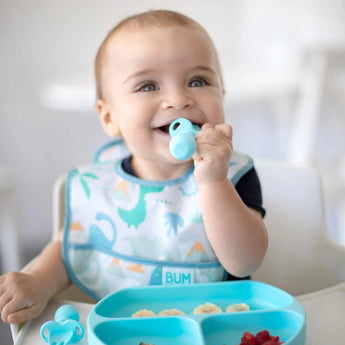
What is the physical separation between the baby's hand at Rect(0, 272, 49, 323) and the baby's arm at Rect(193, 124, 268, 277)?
30 centimetres

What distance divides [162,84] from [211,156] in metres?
0.21

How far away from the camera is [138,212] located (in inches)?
36.2

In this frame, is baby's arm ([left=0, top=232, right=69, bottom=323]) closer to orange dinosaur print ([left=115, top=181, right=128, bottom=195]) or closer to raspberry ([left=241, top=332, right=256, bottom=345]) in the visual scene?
orange dinosaur print ([left=115, top=181, right=128, bottom=195])

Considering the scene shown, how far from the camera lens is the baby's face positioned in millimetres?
838

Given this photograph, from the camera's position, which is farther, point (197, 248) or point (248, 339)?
point (197, 248)

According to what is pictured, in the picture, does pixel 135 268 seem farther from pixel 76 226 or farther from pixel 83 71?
pixel 83 71

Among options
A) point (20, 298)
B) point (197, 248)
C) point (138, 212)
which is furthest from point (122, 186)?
point (20, 298)

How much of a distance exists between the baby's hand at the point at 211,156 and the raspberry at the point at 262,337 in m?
0.24

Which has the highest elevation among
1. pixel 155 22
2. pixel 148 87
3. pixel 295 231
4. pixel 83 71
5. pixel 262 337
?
pixel 155 22

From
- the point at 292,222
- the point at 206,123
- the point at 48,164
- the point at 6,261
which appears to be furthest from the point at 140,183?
the point at 48,164

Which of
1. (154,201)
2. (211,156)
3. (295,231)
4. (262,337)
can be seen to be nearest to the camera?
(262,337)

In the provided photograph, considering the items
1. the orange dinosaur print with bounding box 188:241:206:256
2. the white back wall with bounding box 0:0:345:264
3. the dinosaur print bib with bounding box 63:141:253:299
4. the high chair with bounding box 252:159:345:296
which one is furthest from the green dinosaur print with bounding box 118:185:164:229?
the white back wall with bounding box 0:0:345:264

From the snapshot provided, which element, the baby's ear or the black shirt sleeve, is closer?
the black shirt sleeve

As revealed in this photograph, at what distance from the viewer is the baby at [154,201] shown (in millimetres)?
764
